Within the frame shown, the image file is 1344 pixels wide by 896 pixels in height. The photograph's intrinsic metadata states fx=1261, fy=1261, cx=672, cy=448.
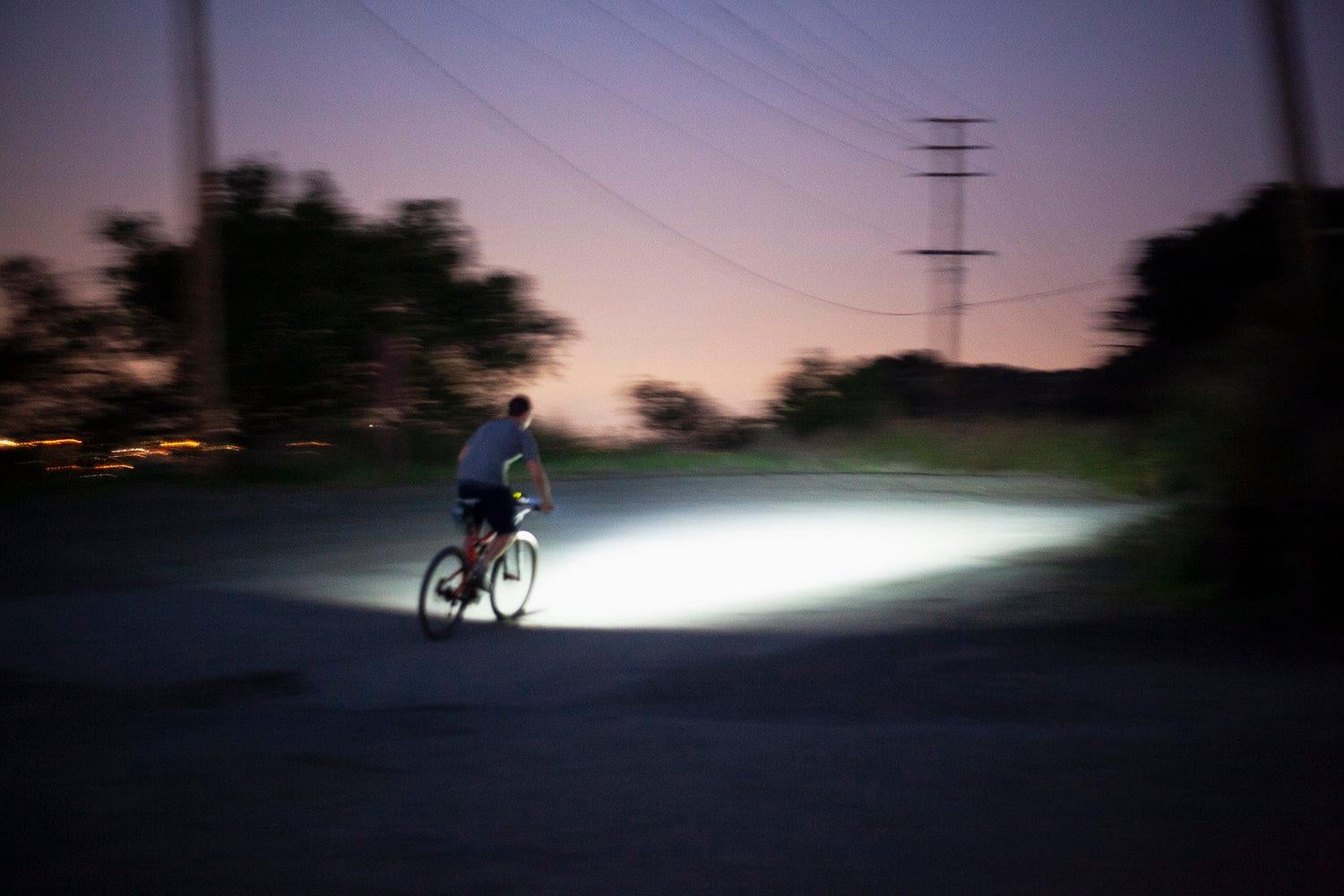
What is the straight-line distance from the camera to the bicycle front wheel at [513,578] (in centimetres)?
1100

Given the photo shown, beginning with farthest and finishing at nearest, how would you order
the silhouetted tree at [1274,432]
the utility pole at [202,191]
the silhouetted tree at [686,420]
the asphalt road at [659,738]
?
the silhouetted tree at [686,420], the utility pole at [202,191], the silhouetted tree at [1274,432], the asphalt road at [659,738]

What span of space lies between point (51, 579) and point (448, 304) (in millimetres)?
18538

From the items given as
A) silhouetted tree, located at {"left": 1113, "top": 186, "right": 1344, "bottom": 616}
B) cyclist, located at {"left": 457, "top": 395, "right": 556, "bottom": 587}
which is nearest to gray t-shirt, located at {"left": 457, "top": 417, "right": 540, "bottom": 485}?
cyclist, located at {"left": 457, "top": 395, "right": 556, "bottom": 587}

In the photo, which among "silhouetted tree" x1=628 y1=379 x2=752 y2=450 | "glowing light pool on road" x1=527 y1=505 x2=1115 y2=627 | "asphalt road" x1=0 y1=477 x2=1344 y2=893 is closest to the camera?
"asphalt road" x1=0 y1=477 x2=1344 y2=893

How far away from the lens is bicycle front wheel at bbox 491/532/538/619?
36.1ft

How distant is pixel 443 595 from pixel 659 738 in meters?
3.71

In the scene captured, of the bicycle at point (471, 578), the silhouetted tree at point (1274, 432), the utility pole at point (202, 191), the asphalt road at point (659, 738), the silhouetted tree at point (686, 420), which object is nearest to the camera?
the asphalt road at point (659, 738)

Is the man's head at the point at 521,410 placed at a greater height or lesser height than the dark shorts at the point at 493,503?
greater

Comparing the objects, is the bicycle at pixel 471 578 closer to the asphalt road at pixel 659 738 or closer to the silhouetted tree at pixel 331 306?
the asphalt road at pixel 659 738

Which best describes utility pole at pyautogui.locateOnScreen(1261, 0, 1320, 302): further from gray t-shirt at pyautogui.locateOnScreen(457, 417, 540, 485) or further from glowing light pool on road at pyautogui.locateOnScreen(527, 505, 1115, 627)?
gray t-shirt at pyautogui.locateOnScreen(457, 417, 540, 485)

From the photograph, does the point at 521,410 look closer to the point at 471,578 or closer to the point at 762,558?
the point at 471,578

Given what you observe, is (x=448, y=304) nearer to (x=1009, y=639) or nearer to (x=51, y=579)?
(x=51, y=579)

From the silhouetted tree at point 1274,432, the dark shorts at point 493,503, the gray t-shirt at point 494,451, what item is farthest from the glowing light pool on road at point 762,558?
the silhouetted tree at point 1274,432

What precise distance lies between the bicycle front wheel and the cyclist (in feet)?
0.63
